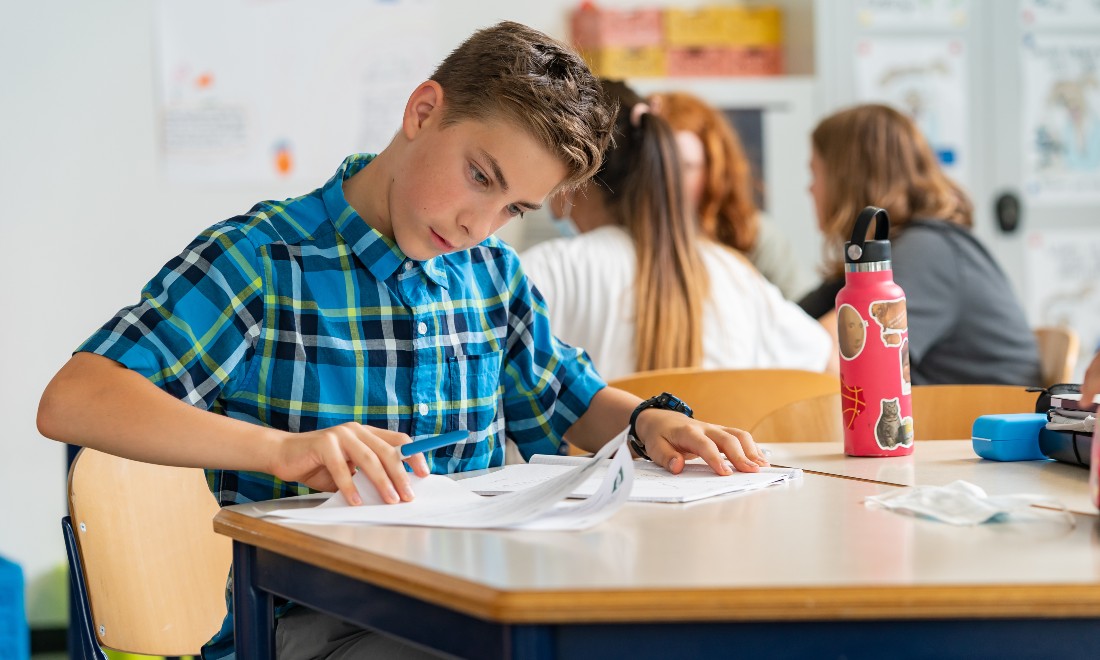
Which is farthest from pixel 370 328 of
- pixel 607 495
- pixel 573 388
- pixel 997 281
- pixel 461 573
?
pixel 997 281

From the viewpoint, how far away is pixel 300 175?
3.46 metres

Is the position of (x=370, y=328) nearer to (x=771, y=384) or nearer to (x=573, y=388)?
(x=573, y=388)

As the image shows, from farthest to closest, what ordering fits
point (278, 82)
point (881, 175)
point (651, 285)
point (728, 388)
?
point (278, 82) → point (881, 175) → point (651, 285) → point (728, 388)

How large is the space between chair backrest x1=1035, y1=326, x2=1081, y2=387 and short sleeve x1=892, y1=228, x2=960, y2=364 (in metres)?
0.29

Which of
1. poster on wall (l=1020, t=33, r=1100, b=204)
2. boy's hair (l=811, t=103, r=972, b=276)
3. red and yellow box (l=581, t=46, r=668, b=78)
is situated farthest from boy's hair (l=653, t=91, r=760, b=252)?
poster on wall (l=1020, t=33, r=1100, b=204)

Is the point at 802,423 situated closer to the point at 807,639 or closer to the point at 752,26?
the point at 807,639

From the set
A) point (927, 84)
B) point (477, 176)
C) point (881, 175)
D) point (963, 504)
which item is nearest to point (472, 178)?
point (477, 176)

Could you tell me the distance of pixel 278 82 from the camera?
343cm

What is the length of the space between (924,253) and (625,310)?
0.67m

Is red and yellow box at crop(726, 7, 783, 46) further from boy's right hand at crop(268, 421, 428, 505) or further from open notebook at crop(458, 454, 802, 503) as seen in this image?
boy's right hand at crop(268, 421, 428, 505)

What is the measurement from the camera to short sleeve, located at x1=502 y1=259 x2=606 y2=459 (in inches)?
54.9

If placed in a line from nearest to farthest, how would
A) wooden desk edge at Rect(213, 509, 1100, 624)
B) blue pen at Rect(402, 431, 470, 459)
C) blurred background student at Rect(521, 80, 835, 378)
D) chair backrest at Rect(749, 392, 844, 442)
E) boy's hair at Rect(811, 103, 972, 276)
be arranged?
wooden desk edge at Rect(213, 509, 1100, 624), blue pen at Rect(402, 431, 470, 459), chair backrest at Rect(749, 392, 844, 442), blurred background student at Rect(521, 80, 835, 378), boy's hair at Rect(811, 103, 972, 276)

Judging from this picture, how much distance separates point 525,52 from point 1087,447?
2.15 feet

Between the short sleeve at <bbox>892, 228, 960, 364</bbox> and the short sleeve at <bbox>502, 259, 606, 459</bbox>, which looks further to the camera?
the short sleeve at <bbox>892, 228, 960, 364</bbox>
